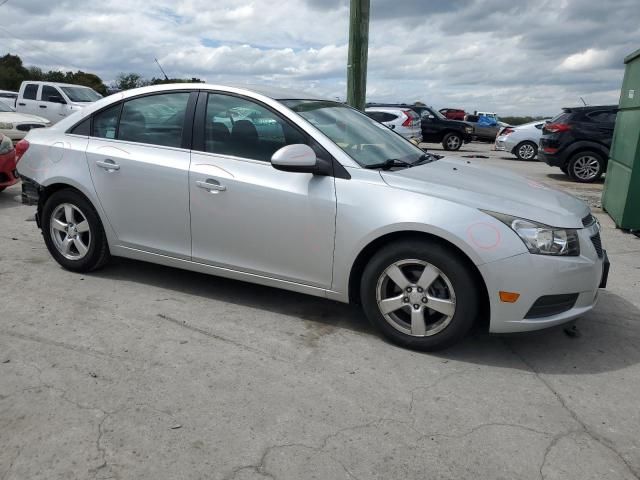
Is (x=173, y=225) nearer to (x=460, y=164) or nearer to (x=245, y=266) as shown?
(x=245, y=266)

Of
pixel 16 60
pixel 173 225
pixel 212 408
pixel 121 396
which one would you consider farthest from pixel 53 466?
pixel 16 60

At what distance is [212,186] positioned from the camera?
4.01m

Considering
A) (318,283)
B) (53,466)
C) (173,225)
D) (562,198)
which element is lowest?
(53,466)

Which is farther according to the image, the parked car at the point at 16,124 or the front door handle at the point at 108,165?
the parked car at the point at 16,124

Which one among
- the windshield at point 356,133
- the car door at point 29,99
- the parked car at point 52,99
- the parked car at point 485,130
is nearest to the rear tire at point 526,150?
the parked car at point 485,130

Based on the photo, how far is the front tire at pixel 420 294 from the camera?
3.38m

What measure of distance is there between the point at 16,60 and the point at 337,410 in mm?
68226

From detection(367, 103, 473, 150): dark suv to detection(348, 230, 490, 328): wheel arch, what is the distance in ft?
59.1

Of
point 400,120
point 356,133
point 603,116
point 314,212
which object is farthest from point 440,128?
point 314,212

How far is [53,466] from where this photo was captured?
241 centimetres

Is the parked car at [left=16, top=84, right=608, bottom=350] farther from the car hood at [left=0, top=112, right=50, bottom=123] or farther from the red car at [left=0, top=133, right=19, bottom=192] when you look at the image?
the car hood at [left=0, top=112, right=50, bottom=123]

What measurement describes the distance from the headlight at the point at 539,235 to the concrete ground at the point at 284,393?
0.74 meters

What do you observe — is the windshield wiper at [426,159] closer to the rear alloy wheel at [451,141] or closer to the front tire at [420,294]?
the front tire at [420,294]

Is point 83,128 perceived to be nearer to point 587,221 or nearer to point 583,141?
point 587,221
